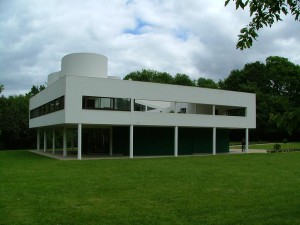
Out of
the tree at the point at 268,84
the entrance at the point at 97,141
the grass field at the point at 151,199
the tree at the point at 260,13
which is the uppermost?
the tree at the point at 268,84

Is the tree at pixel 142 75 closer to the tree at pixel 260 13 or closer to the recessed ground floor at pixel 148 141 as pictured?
the recessed ground floor at pixel 148 141

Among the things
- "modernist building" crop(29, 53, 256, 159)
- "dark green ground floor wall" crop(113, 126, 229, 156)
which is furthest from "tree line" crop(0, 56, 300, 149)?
"dark green ground floor wall" crop(113, 126, 229, 156)

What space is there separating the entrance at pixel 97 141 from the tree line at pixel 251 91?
705 inches

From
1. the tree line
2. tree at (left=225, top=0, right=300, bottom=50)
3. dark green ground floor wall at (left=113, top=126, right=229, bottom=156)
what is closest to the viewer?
tree at (left=225, top=0, right=300, bottom=50)

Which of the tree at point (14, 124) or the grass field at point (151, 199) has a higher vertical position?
the tree at point (14, 124)

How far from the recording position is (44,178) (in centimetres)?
1672

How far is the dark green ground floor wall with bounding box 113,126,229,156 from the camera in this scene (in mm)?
36031

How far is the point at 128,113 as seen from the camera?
102 ft

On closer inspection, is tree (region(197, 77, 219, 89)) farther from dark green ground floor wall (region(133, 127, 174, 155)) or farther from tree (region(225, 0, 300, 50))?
tree (region(225, 0, 300, 50))

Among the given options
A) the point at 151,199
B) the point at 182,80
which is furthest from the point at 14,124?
the point at 151,199

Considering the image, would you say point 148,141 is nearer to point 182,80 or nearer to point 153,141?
point 153,141

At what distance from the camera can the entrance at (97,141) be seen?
Result: 3784cm

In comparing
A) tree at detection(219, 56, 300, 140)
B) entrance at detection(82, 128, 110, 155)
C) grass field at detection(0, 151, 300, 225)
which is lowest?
grass field at detection(0, 151, 300, 225)

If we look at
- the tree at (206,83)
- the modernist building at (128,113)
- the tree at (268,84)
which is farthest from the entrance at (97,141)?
the tree at (206,83)
